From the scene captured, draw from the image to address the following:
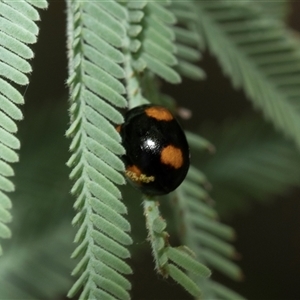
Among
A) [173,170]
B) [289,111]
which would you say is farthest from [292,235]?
[173,170]

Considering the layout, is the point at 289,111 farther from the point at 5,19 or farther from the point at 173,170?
the point at 5,19

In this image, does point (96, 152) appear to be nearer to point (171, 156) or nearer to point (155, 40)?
point (171, 156)

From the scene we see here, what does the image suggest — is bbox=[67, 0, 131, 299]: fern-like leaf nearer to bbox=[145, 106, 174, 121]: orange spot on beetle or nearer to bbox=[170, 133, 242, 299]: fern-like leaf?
bbox=[145, 106, 174, 121]: orange spot on beetle

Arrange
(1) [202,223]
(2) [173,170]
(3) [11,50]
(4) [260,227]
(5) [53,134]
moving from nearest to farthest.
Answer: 1. (3) [11,50]
2. (2) [173,170]
3. (1) [202,223]
4. (5) [53,134]
5. (4) [260,227]

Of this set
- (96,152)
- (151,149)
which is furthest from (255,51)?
(96,152)

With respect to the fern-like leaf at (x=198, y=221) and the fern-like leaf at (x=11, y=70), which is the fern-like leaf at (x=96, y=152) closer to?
the fern-like leaf at (x=11, y=70)

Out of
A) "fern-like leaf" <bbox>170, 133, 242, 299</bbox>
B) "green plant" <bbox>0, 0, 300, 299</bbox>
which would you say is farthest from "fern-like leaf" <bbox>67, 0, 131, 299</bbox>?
"fern-like leaf" <bbox>170, 133, 242, 299</bbox>
